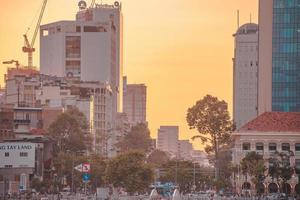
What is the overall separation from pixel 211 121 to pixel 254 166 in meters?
25.1

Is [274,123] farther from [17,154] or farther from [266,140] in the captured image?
[17,154]

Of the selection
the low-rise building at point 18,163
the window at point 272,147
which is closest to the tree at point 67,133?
the low-rise building at point 18,163

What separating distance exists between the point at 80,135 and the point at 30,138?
9.00m

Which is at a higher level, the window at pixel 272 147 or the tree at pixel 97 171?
the window at pixel 272 147

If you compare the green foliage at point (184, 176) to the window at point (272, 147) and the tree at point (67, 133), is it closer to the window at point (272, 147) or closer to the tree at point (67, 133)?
the tree at point (67, 133)

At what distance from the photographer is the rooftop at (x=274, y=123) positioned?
17375 cm

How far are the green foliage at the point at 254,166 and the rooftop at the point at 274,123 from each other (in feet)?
38.5

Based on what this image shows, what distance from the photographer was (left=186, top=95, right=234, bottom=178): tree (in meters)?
181

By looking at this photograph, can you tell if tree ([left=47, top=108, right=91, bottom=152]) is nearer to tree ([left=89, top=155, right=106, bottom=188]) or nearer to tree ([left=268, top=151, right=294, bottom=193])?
tree ([left=89, top=155, right=106, bottom=188])

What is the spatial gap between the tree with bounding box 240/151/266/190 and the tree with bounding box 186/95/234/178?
61.9 feet

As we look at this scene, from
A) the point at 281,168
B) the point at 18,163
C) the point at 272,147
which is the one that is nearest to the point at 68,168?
the point at 18,163

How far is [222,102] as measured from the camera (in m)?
184

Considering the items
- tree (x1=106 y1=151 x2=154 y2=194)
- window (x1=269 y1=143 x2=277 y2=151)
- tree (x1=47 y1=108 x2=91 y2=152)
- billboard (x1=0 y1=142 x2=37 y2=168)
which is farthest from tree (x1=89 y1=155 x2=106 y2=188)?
window (x1=269 y1=143 x2=277 y2=151)

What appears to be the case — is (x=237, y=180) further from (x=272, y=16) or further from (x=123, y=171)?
(x=272, y=16)
